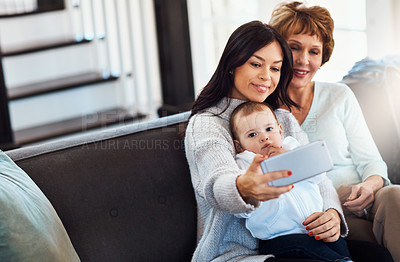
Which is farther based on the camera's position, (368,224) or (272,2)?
(272,2)

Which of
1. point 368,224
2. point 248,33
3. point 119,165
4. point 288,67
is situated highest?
point 248,33

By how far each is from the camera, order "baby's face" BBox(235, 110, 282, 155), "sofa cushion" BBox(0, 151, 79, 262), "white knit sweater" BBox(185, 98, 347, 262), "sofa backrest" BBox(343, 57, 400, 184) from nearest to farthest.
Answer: "sofa cushion" BBox(0, 151, 79, 262) → "white knit sweater" BBox(185, 98, 347, 262) → "baby's face" BBox(235, 110, 282, 155) → "sofa backrest" BBox(343, 57, 400, 184)

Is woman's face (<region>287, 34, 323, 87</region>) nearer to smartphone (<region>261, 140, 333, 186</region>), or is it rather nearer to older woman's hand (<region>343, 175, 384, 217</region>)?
older woman's hand (<region>343, 175, 384, 217</region>)

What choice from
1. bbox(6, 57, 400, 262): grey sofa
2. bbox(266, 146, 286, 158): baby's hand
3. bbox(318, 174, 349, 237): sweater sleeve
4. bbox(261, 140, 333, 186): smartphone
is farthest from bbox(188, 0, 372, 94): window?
bbox(261, 140, 333, 186): smartphone

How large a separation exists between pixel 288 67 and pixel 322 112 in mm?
221

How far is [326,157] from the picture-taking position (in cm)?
121

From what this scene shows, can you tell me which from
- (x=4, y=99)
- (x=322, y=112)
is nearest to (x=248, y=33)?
(x=322, y=112)

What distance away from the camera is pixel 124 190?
1570 millimetres

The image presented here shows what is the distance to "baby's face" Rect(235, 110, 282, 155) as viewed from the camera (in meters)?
1.41

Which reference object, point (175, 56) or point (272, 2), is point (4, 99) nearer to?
point (175, 56)

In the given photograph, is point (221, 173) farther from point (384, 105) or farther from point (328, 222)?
point (384, 105)

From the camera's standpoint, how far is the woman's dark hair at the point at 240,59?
1478 mm

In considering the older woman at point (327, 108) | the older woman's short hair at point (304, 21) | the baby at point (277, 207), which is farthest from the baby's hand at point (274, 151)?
the older woman's short hair at point (304, 21)

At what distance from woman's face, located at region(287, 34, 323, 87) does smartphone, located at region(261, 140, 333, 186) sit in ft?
1.78
